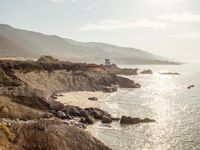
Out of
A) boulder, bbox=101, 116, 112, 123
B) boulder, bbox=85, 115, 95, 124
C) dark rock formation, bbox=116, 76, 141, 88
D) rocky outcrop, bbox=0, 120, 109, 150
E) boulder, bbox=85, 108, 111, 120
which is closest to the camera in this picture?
rocky outcrop, bbox=0, 120, 109, 150

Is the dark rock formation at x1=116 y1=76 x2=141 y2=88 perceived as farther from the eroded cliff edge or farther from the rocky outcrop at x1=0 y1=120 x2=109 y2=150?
the rocky outcrop at x1=0 y1=120 x2=109 y2=150

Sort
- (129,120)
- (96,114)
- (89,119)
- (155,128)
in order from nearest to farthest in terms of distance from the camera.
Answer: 1. (155,128)
2. (89,119)
3. (129,120)
4. (96,114)

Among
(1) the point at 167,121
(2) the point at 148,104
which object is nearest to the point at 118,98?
(2) the point at 148,104

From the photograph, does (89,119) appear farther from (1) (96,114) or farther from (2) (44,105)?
(2) (44,105)

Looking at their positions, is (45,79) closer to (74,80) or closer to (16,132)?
(74,80)

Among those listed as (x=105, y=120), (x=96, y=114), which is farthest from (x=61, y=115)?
(x=105, y=120)

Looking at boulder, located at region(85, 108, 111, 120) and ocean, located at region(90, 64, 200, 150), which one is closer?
ocean, located at region(90, 64, 200, 150)

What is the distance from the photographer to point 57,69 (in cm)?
10306

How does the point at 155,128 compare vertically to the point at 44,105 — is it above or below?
below

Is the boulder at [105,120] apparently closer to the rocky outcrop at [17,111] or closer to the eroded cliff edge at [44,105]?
the eroded cliff edge at [44,105]

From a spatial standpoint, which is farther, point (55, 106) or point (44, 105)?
point (55, 106)

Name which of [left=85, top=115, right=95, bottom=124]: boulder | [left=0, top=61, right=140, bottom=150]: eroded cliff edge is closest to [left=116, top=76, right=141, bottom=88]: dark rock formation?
[left=0, top=61, right=140, bottom=150]: eroded cliff edge

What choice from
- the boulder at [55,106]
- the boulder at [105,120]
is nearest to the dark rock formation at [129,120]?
the boulder at [105,120]

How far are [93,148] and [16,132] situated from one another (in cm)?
779
